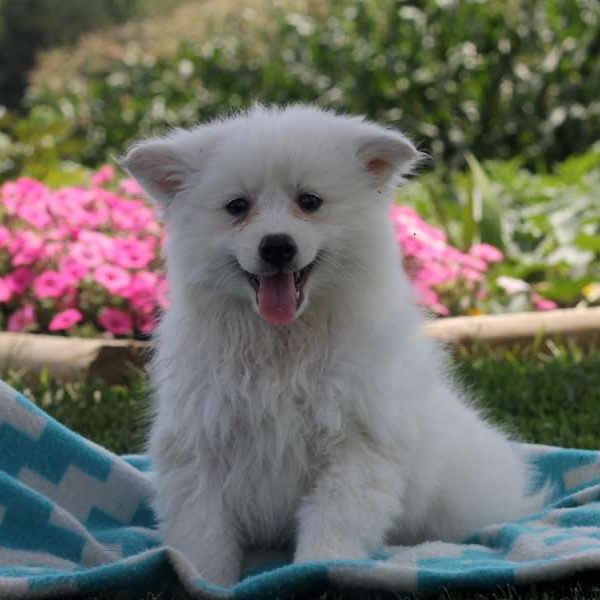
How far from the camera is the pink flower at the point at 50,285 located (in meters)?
6.63

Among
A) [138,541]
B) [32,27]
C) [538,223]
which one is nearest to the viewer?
[138,541]

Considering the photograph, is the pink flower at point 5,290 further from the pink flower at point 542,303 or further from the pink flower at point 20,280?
the pink flower at point 542,303

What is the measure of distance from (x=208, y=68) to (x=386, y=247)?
35.2 feet

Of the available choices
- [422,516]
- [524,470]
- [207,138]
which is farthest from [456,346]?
[207,138]

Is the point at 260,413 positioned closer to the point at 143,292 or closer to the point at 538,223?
the point at 143,292

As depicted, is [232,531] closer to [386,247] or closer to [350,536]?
[350,536]

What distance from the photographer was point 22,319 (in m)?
6.72

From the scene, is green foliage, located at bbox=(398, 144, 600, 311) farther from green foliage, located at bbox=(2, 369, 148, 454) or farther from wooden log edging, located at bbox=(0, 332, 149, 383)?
green foliage, located at bbox=(2, 369, 148, 454)

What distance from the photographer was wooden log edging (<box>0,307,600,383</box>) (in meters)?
6.09

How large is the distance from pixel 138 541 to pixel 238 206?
47.7 inches

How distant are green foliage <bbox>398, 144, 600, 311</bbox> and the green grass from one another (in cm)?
112

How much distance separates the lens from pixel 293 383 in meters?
3.43

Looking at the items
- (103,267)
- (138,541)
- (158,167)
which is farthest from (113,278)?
(158,167)

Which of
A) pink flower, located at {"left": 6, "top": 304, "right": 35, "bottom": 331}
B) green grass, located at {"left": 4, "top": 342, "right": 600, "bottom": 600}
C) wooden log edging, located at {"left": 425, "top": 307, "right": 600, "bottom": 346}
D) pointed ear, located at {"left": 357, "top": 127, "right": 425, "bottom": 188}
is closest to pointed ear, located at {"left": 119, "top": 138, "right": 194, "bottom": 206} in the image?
pointed ear, located at {"left": 357, "top": 127, "right": 425, "bottom": 188}
